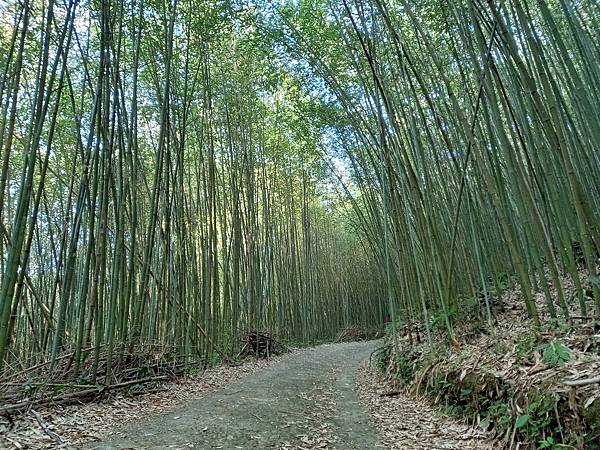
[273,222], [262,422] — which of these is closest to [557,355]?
[262,422]

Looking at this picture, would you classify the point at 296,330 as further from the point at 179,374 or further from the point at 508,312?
the point at 508,312

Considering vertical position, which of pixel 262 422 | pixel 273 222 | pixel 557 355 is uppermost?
pixel 273 222

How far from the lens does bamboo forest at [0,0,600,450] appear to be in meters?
2.33

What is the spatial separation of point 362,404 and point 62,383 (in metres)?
2.29

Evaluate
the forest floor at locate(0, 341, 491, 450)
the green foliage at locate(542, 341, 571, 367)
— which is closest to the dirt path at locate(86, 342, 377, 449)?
the forest floor at locate(0, 341, 491, 450)

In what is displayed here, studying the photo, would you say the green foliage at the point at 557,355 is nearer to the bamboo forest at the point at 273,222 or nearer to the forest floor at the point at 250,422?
the bamboo forest at the point at 273,222

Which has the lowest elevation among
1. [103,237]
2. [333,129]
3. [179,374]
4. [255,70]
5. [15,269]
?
[179,374]

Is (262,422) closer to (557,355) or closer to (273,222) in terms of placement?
(557,355)

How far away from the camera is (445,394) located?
2.88 m

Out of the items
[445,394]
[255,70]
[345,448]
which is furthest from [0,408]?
[255,70]

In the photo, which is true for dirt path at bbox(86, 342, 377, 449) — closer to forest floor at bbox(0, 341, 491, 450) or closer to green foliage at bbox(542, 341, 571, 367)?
forest floor at bbox(0, 341, 491, 450)

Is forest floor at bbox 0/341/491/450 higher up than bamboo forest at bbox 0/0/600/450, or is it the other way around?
bamboo forest at bbox 0/0/600/450

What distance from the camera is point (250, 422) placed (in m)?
2.60

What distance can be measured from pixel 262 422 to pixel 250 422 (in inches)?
2.9
